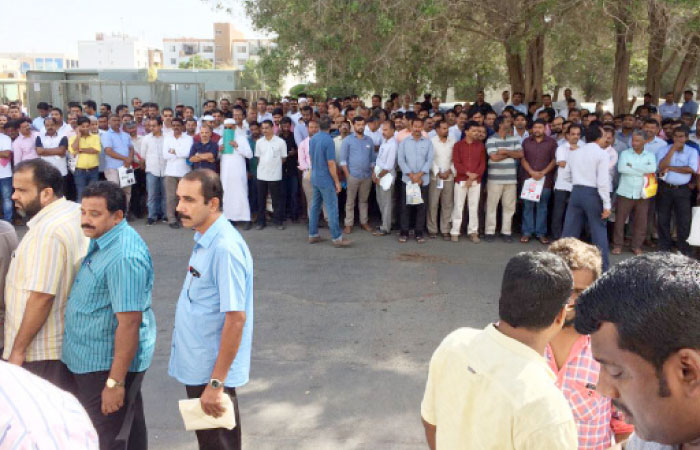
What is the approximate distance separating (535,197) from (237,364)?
24.1 ft

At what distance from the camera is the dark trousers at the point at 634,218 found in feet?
30.6

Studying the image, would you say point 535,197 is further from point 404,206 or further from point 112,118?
point 112,118

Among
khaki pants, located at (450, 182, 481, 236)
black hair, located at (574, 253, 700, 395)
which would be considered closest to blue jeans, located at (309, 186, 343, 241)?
khaki pants, located at (450, 182, 481, 236)

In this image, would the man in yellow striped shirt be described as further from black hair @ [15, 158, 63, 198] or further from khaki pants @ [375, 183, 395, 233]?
khaki pants @ [375, 183, 395, 233]

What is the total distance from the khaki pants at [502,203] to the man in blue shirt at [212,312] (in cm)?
731

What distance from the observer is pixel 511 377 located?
2.03 m

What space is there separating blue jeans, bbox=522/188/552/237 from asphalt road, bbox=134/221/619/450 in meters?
0.22

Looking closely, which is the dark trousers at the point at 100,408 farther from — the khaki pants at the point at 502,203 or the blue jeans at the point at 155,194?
the blue jeans at the point at 155,194

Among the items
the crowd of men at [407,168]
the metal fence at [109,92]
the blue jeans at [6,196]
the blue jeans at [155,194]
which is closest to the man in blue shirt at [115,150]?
the crowd of men at [407,168]

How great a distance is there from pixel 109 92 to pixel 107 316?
17920mm

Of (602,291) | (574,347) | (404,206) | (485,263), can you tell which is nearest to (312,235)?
(404,206)

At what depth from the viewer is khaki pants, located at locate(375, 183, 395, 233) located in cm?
1023

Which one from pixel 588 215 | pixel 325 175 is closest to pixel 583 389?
pixel 588 215

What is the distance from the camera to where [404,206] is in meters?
9.95
